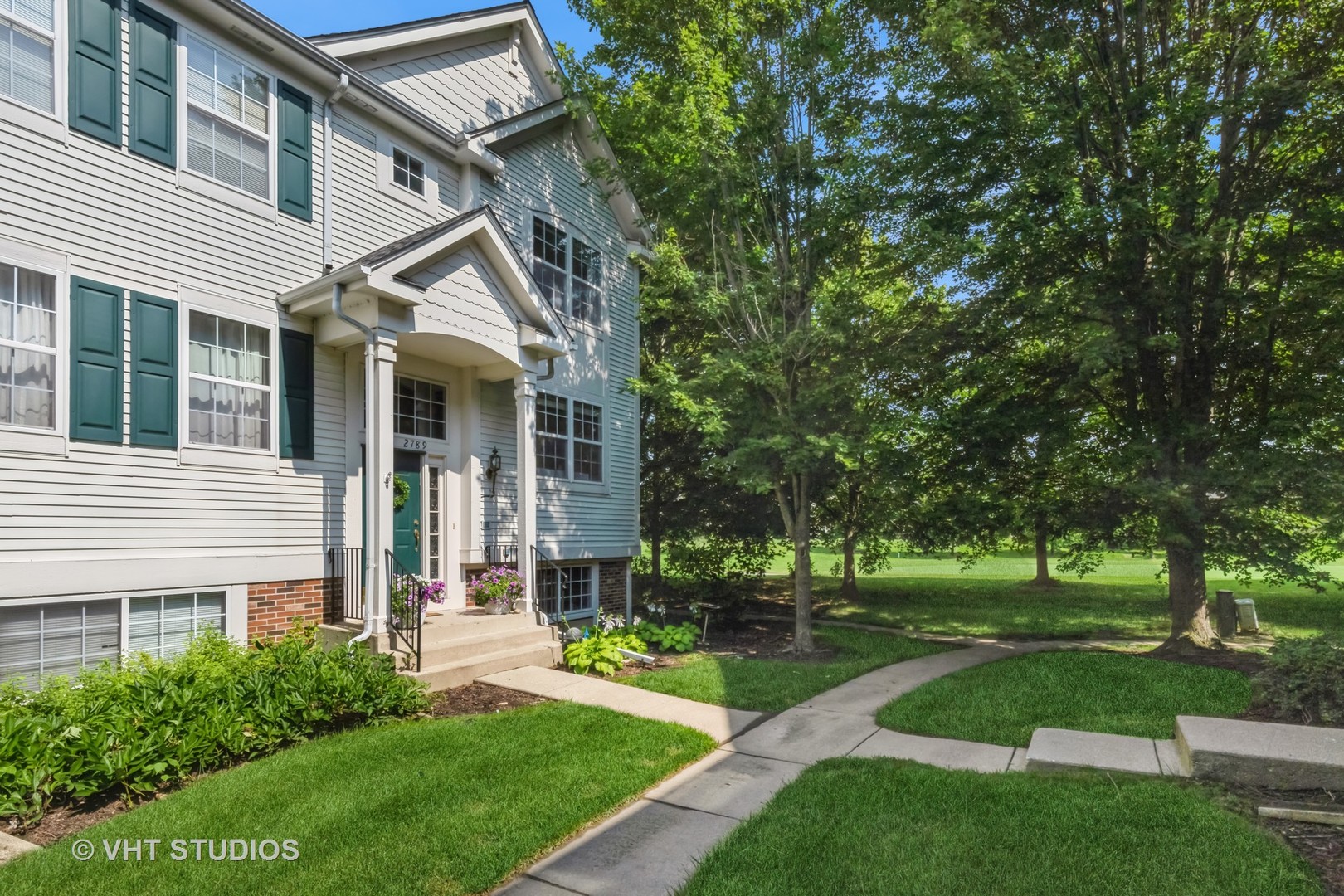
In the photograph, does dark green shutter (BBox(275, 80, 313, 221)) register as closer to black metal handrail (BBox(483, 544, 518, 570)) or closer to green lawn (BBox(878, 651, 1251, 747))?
black metal handrail (BBox(483, 544, 518, 570))

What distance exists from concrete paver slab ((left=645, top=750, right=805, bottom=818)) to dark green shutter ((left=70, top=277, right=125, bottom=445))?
563cm

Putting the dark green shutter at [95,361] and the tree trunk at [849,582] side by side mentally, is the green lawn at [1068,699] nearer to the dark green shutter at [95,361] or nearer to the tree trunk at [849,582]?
the dark green shutter at [95,361]

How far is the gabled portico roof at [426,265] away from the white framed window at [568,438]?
1857 millimetres

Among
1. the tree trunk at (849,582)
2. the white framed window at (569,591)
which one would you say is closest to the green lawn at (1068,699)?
the white framed window at (569,591)

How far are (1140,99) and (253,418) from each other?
38.2 feet

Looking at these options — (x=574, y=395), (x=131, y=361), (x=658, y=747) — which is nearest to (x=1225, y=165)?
(x=574, y=395)

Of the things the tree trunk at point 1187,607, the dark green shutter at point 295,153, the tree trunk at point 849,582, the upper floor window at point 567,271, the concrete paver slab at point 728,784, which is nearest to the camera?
the concrete paver slab at point 728,784

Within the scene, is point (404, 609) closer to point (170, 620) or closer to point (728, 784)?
point (170, 620)

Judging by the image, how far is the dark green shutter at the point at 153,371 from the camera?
684cm

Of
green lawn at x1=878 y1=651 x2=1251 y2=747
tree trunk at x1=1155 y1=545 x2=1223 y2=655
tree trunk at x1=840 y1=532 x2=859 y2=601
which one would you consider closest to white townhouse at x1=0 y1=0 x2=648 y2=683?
green lawn at x1=878 y1=651 x2=1251 y2=747

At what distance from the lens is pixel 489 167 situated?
10992mm

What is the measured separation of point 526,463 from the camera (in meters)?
10.1

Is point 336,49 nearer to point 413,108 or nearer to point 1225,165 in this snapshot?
point 413,108

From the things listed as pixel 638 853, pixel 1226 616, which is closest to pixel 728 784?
pixel 638 853
